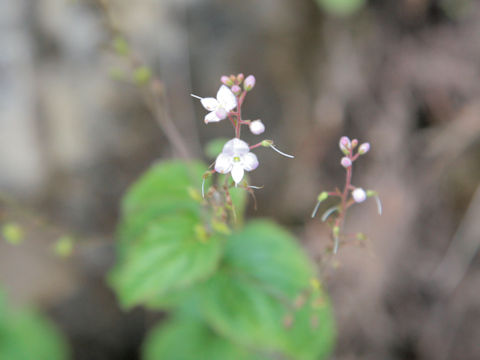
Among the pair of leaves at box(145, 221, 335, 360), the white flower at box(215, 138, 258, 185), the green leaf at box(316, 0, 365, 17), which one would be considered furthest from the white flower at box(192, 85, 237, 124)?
the green leaf at box(316, 0, 365, 17)

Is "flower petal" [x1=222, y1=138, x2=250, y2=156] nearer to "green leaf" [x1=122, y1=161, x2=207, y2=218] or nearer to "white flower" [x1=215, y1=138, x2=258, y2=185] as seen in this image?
"white flower" [x1=215, y1=138, x2=258, y2=185]

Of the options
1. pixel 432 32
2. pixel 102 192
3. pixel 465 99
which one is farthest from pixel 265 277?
pixel 432 32

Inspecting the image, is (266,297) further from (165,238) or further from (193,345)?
(193,345)

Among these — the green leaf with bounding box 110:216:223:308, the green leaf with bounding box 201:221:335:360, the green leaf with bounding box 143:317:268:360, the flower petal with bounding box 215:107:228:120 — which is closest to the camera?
the flower petal with bounding box 215:107:228:120

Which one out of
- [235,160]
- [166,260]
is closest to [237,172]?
[235,160]

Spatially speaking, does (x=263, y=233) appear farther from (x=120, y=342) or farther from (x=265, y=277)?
(x=120, y=342)
